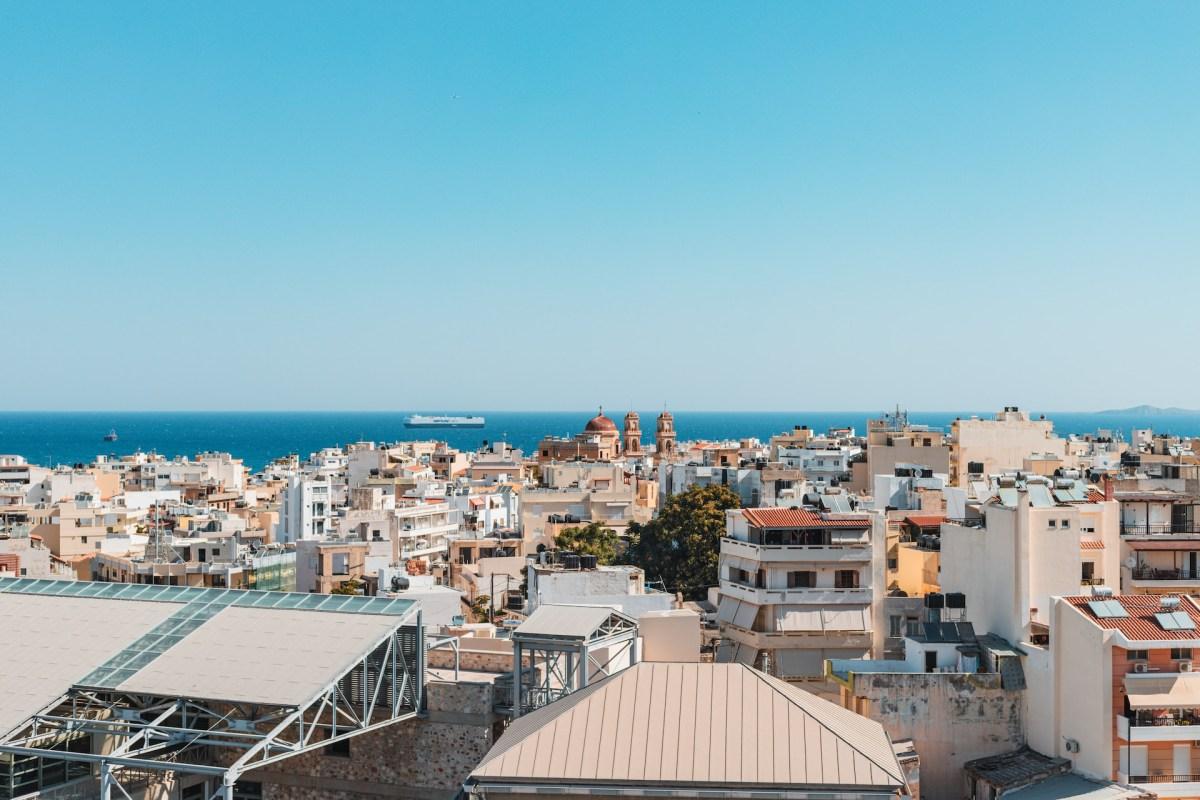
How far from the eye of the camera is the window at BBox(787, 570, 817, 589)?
1228 inches

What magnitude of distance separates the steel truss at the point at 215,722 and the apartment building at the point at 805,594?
33.8 ft

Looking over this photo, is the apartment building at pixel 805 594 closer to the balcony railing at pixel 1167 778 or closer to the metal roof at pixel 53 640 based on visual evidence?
the balcony railing at pixel 1167 778

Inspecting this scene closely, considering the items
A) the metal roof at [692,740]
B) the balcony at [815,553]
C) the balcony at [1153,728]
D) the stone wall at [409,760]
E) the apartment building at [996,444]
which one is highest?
the apartment building at [996,444]

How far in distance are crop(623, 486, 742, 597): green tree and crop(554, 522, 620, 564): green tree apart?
99 cm

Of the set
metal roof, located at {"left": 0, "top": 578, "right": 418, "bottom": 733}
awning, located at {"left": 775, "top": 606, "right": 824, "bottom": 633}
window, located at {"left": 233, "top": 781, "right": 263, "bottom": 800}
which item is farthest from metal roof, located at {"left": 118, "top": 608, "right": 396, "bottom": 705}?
awning, located at {"left": 775, "top": 606, "right": 824, "bottom": 633}

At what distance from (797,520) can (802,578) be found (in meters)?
1.41

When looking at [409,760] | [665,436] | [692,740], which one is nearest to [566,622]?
[409,760]

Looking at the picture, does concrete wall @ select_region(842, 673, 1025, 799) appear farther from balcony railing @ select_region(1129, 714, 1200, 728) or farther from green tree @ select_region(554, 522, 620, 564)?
green tree @ select_region(554, 522, 620, 564)

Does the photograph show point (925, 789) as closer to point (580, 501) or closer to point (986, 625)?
point (986, 625)

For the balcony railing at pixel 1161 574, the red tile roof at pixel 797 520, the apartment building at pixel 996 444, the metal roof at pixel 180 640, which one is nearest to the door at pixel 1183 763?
the balcony railing at pixel 1161 574

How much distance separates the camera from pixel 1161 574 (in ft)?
99.5

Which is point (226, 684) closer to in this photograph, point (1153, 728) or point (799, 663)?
point (799, 663)

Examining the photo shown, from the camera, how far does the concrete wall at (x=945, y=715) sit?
965 inches

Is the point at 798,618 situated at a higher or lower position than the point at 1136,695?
lower
